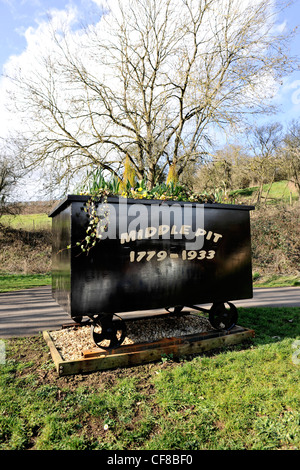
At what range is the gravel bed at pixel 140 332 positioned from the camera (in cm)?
388

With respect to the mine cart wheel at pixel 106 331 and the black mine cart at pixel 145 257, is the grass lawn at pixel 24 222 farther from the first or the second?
the mine cart wheel at pixel 106 331

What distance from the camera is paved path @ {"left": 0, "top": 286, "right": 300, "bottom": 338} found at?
17.0 ft

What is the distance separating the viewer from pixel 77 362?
3.30 m

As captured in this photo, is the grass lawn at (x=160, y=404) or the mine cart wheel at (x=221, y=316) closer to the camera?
the grass lawn at (x=160, y=404)

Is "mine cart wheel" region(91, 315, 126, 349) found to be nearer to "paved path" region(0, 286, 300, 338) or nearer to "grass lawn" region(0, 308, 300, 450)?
"grass lawn" region(0, 308, 300, 450)

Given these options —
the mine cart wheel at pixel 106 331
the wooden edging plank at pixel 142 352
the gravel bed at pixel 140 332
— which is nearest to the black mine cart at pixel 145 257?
the mine cart wheel at pixel 106 331

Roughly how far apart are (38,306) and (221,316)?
4403mm

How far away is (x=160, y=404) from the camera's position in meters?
2.68

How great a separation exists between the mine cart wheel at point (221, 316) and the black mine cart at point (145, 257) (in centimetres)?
1

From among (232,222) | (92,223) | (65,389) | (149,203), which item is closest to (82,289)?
(92,223)

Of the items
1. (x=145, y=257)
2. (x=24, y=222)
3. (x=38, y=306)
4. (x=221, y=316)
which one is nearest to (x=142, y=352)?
(x=145, y=257)

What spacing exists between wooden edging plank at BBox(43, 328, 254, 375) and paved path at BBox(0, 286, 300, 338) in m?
1.01

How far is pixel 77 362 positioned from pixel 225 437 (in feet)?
5.56
